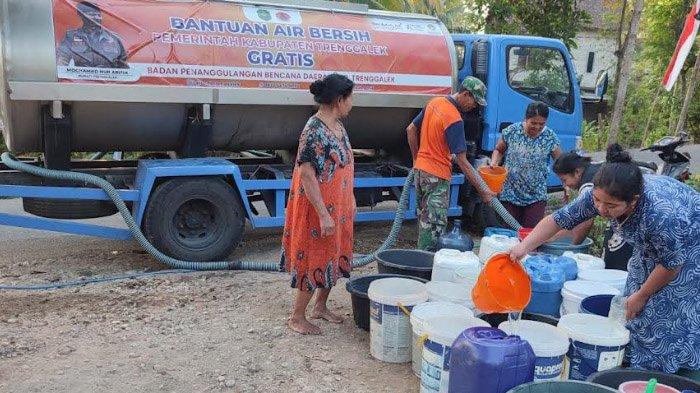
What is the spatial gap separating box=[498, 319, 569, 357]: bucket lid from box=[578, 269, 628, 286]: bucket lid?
905 millimetres

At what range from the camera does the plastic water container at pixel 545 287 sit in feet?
12.1

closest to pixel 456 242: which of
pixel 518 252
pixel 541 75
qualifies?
pixel 518 252

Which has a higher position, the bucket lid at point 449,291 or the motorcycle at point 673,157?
the motorcycle at point 673,157

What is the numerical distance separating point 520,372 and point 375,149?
496 cm

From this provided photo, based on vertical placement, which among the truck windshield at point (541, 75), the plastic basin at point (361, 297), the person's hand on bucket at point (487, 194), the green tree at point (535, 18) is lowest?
the plastic basin at point (361, 297)

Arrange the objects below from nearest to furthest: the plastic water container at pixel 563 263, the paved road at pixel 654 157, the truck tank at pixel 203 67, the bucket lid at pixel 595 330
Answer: the bucket lid at pixel 595 330, the plastic water container at pixel 563 263, the truck tank at pixel 203 67, the paved road at pixel 654 157

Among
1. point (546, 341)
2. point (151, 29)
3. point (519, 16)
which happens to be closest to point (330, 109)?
point (546, 341)

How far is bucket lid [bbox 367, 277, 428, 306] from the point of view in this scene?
3572 millimetres

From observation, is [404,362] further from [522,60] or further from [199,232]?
[522,60]

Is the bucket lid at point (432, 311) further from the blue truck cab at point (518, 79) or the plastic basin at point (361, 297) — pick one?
the blue truck cab at point (518, 79)

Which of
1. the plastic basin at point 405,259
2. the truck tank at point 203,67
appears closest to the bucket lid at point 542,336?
the plastic basin at point 405,259

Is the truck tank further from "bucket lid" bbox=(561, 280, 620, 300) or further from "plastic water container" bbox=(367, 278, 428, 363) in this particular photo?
"bucket lid" bbox=(561, 280, 620, 300)

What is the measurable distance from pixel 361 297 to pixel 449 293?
0.66 m

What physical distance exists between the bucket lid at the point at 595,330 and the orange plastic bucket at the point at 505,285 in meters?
0.28
